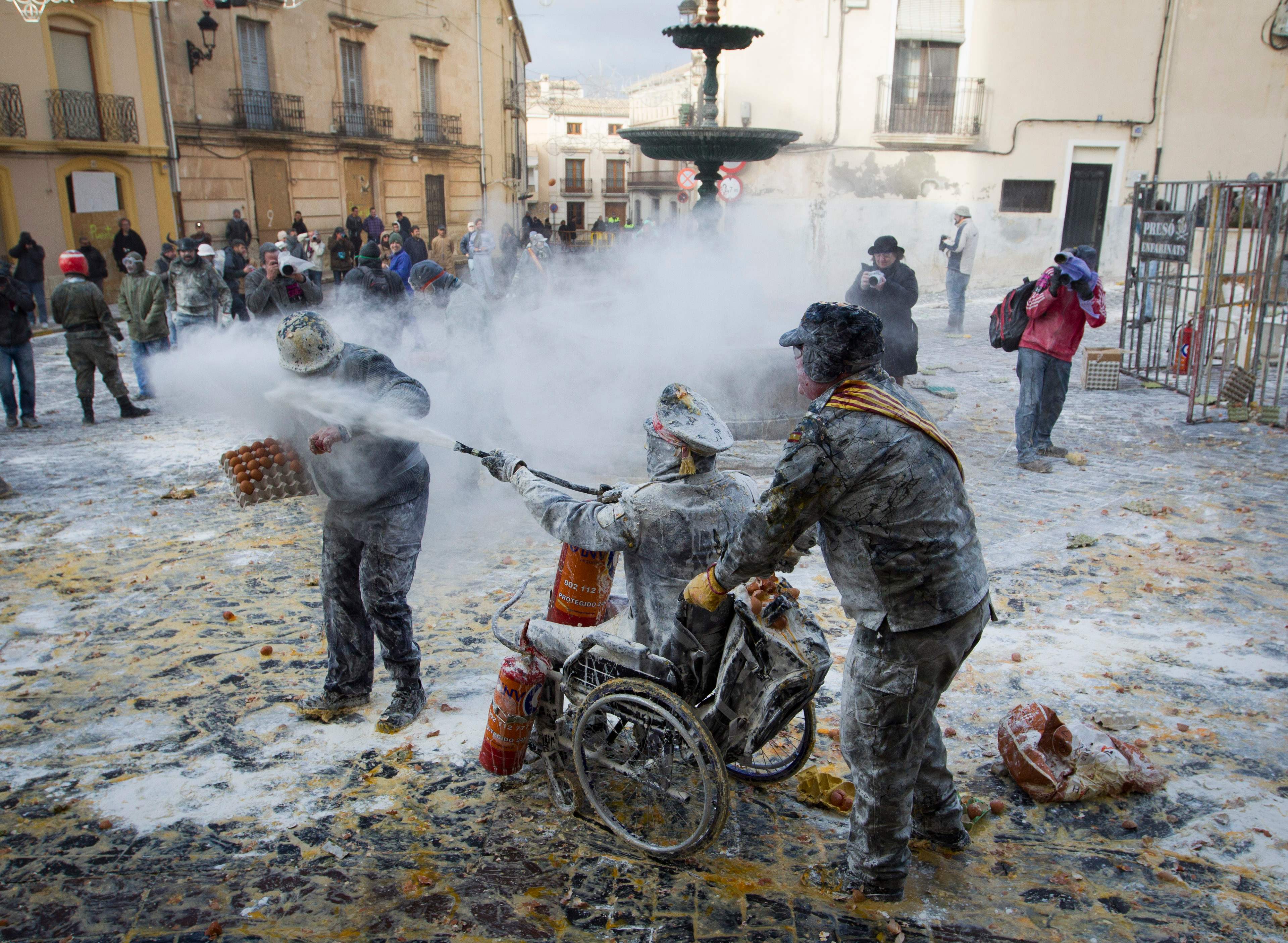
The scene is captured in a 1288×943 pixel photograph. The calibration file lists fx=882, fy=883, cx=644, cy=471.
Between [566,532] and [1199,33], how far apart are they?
23037 mm

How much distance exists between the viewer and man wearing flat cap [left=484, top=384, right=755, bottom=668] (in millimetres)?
2988

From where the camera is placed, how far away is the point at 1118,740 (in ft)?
11.7

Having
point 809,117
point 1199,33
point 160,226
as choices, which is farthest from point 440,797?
point 1199,33

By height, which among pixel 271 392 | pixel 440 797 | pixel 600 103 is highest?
pixel 600 103

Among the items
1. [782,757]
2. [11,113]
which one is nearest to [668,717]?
[782,757]

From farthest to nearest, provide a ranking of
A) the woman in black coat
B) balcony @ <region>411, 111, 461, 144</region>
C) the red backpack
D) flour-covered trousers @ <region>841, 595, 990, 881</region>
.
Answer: balcony @ <region>411, 111, 461, 144</region>
the red backpack
the woman in black coat
flour-covered trousers @ <region>841, 595, 990, 881</region>

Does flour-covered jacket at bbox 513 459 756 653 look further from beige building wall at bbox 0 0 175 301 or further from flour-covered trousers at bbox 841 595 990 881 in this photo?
beige building wall at bbox 0 0 175 301

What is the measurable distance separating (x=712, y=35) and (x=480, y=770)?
8.75m

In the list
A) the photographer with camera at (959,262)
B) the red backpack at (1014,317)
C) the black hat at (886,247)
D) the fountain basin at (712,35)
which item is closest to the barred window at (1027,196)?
the photographer with camera at (959,262)

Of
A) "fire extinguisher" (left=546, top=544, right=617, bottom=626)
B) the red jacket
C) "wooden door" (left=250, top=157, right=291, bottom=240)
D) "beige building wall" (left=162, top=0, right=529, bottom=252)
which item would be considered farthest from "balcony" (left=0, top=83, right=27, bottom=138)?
"fire extinguisher" (left=546, top=544, right=617, bottom=626)

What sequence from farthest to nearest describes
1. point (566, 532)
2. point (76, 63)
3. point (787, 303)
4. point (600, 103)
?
point (600, 103)
point (76, 63)
point (787, 303)
point (566, 532)

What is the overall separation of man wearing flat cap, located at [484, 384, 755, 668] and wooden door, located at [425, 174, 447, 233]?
28082mm

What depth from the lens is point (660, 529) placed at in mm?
3023

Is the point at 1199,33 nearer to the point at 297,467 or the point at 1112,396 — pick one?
the point at 1112,396
